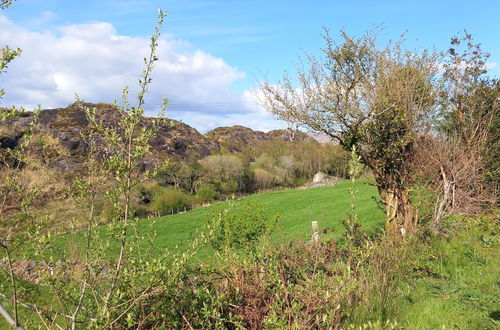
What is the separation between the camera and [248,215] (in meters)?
9.57

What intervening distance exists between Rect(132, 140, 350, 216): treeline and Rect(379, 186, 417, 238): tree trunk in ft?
82.3

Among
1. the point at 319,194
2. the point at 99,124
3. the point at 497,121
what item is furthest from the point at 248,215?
the point at 319,194

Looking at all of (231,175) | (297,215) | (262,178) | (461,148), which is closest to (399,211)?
(461,148)

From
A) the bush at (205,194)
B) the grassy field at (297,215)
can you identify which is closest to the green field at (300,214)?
the grassy field at (297,215)

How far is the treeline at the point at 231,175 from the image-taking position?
1633 inches

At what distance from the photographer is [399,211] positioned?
11.1 metres

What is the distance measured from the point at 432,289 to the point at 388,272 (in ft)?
3.77

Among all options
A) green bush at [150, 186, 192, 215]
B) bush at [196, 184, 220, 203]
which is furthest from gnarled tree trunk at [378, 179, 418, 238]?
bush at [196, 184, 220, 203]

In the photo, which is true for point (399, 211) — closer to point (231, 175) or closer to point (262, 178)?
point (231, 175)

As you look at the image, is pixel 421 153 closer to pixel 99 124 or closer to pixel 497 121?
pixel 497 121

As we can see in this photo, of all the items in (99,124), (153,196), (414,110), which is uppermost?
(414,110)

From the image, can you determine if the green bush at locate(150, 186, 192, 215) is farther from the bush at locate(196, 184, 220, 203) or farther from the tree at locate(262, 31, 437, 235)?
the tree at locate(262, 31, 437, 235)

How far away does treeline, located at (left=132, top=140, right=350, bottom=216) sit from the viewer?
41.5 meters

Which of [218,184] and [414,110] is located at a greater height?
[414,110]
